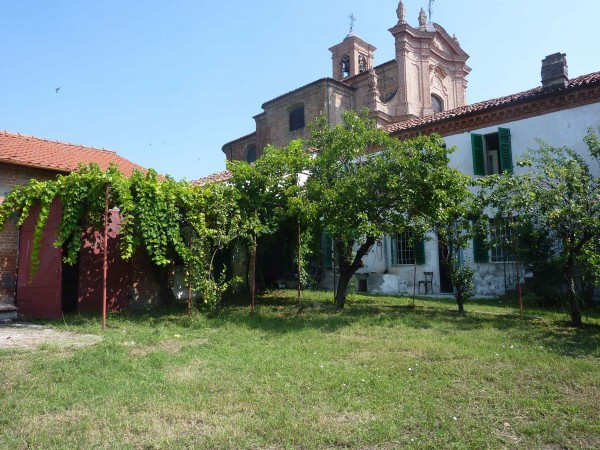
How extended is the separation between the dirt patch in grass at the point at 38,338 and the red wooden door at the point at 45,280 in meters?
1.28

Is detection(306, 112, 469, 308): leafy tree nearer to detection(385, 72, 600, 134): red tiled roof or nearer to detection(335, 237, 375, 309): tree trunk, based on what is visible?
detection(335, 237, 375, 309): tree trunk

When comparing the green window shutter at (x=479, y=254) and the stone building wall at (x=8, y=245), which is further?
the green window shutter at (x=479, y=254)

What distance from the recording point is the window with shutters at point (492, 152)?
1455cm

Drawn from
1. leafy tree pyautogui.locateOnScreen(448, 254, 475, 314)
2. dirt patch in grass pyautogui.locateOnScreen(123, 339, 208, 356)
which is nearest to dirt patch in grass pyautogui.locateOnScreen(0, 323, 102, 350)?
dirt patch in grass pyautogui.locateOnScreen(123, 339, 208, 356)

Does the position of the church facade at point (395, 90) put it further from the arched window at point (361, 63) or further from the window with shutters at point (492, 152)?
the window with shutters at point (492, 152)

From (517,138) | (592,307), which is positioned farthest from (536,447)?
(517,138)

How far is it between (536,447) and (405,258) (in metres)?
13.2

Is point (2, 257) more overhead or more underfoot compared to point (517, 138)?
more underfoot

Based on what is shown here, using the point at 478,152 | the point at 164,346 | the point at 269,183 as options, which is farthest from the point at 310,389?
the point at 478,152

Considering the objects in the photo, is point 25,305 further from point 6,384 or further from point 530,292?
point 530,292

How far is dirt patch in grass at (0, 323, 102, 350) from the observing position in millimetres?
6954

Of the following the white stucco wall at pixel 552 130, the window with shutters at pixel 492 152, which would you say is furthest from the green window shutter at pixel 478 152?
the white stucco wall at pixel 552 130

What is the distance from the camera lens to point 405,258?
1658 cm

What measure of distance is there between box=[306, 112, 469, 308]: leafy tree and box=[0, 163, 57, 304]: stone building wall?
6.87m
